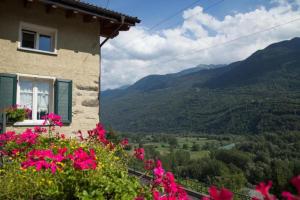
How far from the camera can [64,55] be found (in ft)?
32.3

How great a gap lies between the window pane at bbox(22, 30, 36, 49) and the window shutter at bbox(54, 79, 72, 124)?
147cm

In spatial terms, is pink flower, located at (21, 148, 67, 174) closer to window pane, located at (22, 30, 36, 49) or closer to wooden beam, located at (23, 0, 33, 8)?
wooden beam, located at (23, 0, 33, 8)

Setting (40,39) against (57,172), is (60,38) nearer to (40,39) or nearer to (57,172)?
(40,39)

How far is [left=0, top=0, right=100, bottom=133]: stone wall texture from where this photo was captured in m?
8.84

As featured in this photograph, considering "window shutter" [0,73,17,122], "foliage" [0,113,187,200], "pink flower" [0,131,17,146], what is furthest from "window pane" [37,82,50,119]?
"foliage" [0,113,187,200]

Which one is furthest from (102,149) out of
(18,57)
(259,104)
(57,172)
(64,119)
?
(259,104)

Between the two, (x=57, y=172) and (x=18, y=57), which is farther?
(x=18, y=57)

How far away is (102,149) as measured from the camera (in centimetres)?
570

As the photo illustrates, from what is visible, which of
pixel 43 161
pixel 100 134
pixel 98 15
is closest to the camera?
pixel 43 161

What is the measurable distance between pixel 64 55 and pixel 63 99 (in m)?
1.43

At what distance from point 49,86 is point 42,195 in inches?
263

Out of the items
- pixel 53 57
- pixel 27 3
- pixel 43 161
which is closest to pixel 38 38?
pixel 53 57

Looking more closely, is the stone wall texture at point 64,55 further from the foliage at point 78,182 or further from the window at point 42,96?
the foliage at point 78,182

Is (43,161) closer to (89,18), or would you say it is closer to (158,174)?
(158,174)
